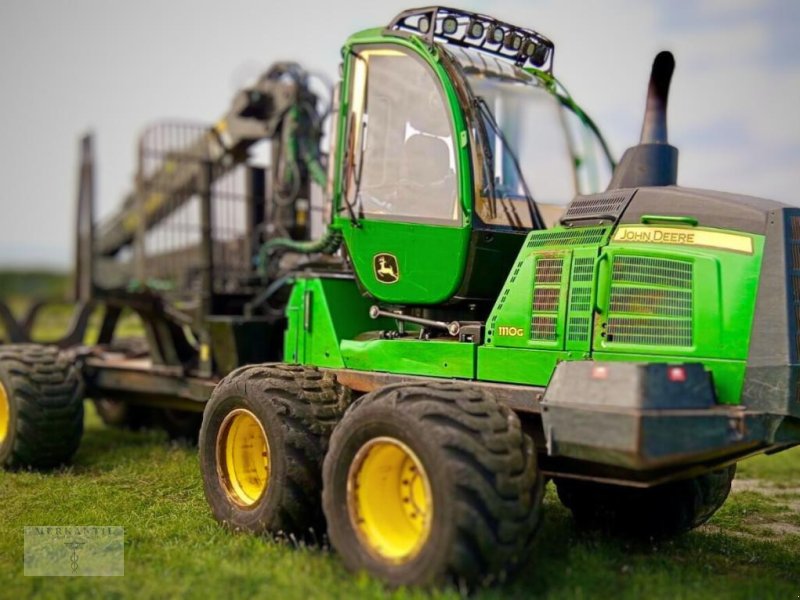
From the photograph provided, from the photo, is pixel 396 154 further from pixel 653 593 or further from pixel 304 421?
pixel 653 593

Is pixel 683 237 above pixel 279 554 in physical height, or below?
above

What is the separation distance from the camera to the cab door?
6.20 m

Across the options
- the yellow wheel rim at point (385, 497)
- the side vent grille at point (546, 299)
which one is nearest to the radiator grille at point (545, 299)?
the side vent grille at point (546, 299)

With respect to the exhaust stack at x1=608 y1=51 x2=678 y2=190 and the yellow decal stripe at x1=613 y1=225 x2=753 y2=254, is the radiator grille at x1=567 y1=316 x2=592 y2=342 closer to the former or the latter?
the yellow decal stripe at x1=613 y1=225 x2=753 y2=254

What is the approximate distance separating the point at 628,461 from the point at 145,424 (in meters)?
7.89

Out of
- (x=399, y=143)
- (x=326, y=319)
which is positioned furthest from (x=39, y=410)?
(x=399, y=143)

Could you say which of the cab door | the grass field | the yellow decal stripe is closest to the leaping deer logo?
the cab door

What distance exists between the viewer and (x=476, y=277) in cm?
621

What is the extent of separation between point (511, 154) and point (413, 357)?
1.63 m

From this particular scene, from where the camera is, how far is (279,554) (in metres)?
5.52

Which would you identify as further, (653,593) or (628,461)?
(653,593)

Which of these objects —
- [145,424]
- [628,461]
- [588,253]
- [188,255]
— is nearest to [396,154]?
[588,253]

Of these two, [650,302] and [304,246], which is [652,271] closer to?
[650,302]

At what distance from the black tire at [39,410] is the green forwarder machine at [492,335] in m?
2.51
